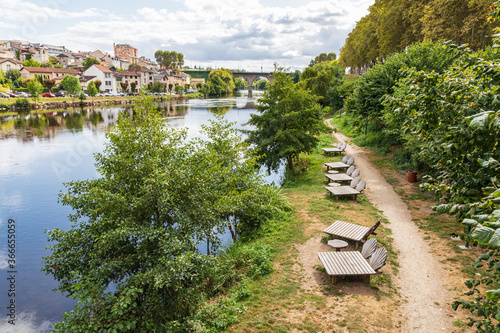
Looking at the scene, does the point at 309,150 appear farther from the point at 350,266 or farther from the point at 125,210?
the point at 125,210

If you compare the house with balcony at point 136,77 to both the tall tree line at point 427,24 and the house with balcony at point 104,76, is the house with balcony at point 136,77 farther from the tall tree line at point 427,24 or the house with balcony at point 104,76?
the tall tree line at point 427,24

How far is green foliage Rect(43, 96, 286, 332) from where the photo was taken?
7543 mm

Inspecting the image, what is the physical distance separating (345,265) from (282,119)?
45.4 ft

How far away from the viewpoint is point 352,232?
40.8 ft

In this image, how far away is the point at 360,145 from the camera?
3228 cm

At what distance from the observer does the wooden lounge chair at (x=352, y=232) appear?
1203cm

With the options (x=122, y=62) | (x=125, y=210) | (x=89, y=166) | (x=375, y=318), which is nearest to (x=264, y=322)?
(x=375, y=318)

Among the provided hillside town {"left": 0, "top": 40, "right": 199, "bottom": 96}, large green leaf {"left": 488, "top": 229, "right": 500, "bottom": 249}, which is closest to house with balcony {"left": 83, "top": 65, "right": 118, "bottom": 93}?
hillside town {"left": 0, "top": 40, "right": 199, "bottom": 96}

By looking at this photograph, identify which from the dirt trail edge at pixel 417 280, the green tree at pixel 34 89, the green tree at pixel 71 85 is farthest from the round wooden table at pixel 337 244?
the green tree at pixel 71 85

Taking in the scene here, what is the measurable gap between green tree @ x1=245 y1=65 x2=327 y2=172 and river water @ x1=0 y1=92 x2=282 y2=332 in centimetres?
202

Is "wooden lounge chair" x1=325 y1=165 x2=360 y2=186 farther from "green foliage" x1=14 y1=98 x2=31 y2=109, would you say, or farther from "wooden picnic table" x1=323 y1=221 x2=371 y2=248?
"green foliage" x1=14 y1=98 x2=31 y2=109

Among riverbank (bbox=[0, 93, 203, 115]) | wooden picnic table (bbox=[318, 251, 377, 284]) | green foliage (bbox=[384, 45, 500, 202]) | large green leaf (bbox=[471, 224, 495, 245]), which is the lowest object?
wooden picnic table (bbox=[318, 251, 377, 284])

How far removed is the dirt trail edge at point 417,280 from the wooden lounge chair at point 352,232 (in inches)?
45.3

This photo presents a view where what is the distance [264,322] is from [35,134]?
141ft
